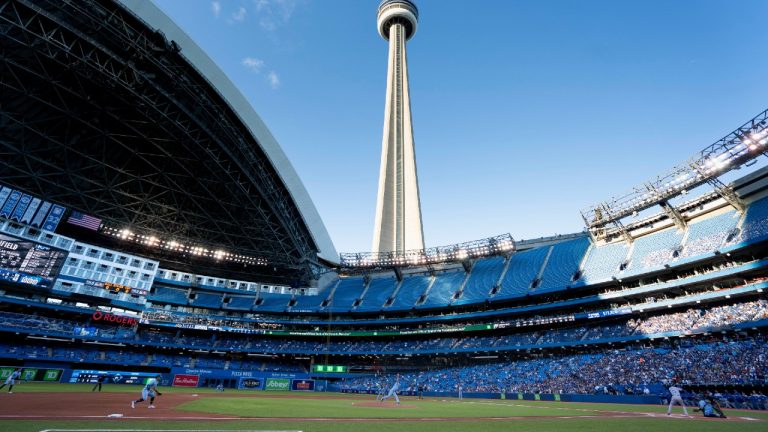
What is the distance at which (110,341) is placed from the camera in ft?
184

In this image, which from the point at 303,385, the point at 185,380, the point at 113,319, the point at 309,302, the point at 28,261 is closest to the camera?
the point at 28,261

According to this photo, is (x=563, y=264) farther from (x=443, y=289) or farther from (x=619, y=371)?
(x=619, y=371)

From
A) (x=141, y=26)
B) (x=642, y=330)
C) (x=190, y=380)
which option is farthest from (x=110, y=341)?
(x=642, y=330)

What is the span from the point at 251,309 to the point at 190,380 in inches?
670

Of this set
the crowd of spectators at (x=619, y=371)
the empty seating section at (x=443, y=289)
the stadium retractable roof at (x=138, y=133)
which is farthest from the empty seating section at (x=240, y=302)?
the empty seating section at (x=443, y=289)

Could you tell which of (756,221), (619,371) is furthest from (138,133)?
(756,221)

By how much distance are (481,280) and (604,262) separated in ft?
59.9

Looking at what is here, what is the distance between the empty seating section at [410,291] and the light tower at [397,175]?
15.1 m

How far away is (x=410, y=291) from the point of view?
68.5m

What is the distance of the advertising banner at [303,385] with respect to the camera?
5752cm

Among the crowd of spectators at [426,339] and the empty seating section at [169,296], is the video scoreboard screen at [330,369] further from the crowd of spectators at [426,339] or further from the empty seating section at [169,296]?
the empty seating section at [169,296]

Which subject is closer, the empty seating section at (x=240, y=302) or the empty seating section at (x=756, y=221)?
the empty seating section at (x=756, y=221)

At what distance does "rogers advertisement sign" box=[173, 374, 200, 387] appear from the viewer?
53750mm

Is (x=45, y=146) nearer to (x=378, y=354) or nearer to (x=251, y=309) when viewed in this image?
(x=251, y=309)
